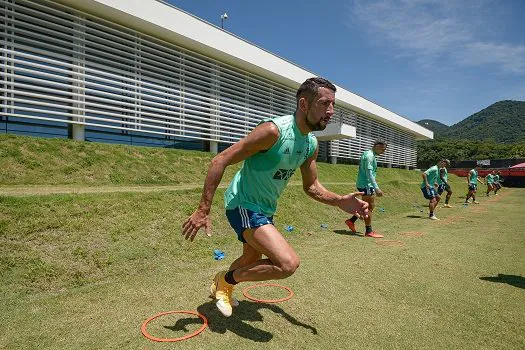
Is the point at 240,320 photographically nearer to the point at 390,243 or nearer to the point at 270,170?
the point at 270,170

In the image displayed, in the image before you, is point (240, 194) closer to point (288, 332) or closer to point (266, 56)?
point (288, 332)

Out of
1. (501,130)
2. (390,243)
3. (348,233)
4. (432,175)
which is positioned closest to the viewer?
(390,243)

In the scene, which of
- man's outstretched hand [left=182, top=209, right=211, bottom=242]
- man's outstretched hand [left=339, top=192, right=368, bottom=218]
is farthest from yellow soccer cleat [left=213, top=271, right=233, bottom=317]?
man's outstretched hand [left=339, top=192, right=368, bottom=218]

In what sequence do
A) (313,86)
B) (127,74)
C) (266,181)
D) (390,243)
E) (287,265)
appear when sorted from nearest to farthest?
1. (287,265)
2. (313,86)
3. (266,181)
4. (390,243)
5. (127,74)

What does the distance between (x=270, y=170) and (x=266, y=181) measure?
12 centimetres

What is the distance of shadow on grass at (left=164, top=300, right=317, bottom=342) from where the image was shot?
3183 millimetres

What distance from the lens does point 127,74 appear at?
14133 mm

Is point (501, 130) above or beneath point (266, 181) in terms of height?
above

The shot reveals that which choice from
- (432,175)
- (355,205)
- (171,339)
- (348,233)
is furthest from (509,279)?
(432,175)

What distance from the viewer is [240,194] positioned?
11.1 ft

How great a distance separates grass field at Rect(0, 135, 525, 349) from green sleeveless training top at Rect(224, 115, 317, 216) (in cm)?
122

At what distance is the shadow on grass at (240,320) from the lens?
318cm

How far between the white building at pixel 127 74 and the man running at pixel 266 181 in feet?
35.9

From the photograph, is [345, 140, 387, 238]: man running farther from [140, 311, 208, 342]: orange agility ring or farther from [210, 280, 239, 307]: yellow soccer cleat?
[140, 311, 208, 342]: orange agility ring
